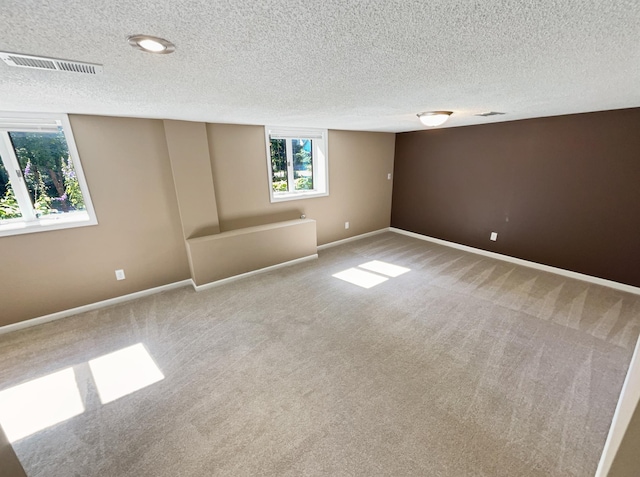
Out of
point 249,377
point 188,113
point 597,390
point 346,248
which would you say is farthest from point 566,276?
point 188,113

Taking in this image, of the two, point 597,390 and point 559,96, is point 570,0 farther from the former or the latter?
point 597,390

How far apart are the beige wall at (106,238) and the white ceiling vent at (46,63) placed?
166cm

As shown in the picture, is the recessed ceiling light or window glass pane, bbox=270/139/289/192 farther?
window glass pane, bbox=270/139/289/192

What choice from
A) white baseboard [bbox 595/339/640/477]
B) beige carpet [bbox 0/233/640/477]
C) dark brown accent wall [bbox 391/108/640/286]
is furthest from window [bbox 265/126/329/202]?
white baseboard [bbox 595/339/640/477]

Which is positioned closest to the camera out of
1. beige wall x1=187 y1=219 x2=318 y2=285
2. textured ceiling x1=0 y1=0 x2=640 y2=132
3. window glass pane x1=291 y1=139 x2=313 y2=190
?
textured ceiling x1=0 y1=0 x2=640 y2=132

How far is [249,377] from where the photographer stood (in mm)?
1916

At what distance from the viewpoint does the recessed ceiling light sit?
936mm

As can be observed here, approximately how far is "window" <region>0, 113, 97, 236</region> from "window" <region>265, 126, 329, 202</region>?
209 centimetres

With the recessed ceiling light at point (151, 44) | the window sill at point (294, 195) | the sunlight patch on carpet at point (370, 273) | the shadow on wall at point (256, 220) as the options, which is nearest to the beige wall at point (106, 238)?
the shadow on wall at point (256, 220)

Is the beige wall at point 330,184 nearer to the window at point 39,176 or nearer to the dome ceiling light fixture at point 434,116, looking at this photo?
the window at point 39,176

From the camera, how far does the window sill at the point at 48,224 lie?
2377 mm

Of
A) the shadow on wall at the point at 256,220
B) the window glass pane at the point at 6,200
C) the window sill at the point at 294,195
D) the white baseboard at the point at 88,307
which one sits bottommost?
the white baseboard at the point at 88,307

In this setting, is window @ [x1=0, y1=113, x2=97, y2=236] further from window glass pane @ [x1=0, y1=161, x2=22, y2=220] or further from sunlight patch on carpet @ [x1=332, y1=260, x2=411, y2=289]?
sunlight patch on carpet @ [x1=332, y1=260, x2=411, y2=289]

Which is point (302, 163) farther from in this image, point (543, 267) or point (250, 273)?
point (543, 267)
